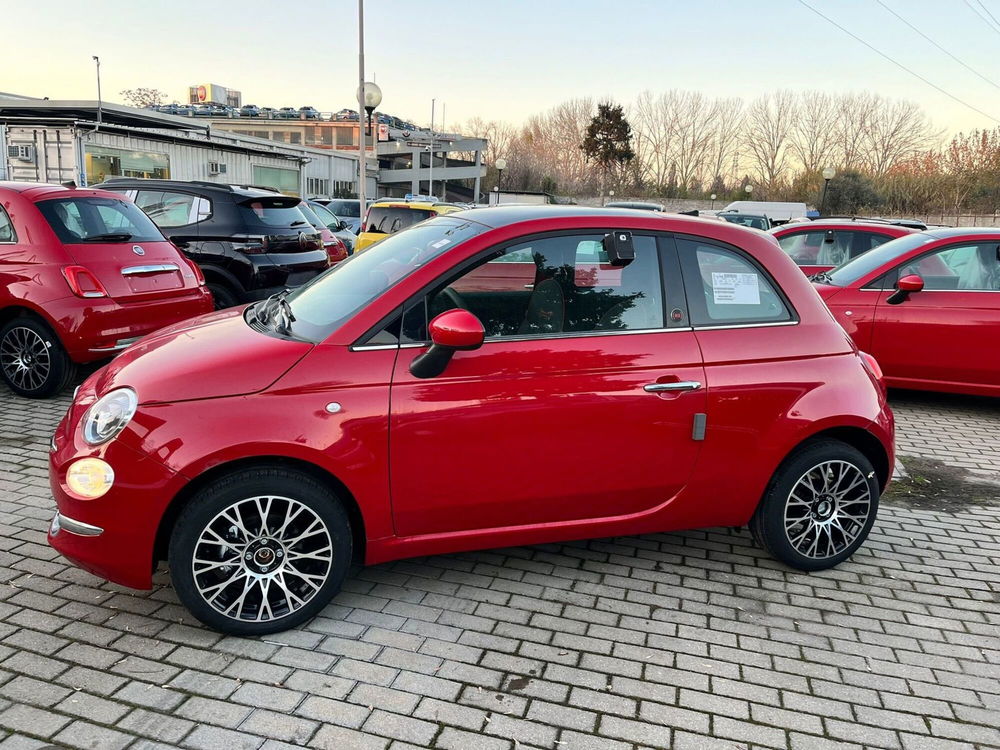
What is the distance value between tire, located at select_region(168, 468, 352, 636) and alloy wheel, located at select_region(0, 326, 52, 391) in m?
4.20

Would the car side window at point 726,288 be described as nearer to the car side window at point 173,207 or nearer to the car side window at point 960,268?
the car side window at point 960,268

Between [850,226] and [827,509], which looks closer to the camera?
[827,509]

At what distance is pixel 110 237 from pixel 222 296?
2.30 meters

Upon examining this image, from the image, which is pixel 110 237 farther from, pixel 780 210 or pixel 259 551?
pixel 780 210

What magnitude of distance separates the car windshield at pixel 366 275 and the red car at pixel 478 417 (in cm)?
2

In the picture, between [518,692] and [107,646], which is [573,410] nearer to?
[518,692]

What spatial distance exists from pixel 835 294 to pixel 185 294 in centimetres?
631

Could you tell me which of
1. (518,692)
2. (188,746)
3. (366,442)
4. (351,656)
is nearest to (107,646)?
(188,746)

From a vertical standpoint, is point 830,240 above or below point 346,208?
below

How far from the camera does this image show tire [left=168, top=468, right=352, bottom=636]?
121 inches

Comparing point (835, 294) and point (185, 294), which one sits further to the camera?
point (835, 294)

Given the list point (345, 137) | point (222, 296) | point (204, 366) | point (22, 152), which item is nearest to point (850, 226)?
point (222, 296)

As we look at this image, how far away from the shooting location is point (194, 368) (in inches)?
126

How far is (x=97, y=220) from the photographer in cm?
675
